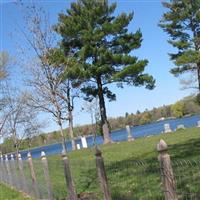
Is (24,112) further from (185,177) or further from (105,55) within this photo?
(185,177)

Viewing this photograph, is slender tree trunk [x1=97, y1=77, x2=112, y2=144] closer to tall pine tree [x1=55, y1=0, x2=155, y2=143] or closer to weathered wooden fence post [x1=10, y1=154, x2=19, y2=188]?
tall pine tree [x1=55, y1=0, x2=155, y2=143]

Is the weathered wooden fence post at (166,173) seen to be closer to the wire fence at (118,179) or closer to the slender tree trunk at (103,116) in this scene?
the wire fence at (118,179)

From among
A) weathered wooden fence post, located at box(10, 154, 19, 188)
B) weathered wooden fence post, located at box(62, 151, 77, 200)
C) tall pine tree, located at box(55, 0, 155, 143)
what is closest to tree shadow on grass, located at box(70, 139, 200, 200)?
weathered wooden fence post, located at box(62, 151, 77, 200)

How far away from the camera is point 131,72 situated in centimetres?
4025

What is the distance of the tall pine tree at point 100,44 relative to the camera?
1575 inches

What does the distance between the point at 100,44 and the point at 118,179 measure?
106 feet

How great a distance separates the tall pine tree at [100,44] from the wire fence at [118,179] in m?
22.9

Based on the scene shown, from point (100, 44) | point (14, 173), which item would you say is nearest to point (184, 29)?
point (100, 44)

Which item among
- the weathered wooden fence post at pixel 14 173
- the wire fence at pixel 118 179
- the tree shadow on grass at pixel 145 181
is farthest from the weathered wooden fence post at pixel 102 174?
the weathered wooden fence post at pixel 14 173

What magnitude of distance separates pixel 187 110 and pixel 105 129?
196ft

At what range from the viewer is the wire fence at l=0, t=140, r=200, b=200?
5598 mm

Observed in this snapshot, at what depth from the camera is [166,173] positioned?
5258 millimetres

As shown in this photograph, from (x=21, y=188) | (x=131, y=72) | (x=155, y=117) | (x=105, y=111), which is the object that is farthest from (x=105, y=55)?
(x=155, y=117)

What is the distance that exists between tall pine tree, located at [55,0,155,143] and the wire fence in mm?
22870
